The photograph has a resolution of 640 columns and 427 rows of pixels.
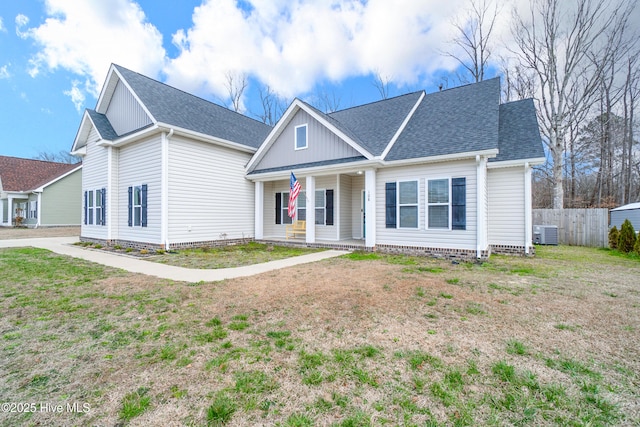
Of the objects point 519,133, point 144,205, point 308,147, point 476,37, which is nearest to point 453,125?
point 519,133

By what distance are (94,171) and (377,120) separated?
1269 centimetres

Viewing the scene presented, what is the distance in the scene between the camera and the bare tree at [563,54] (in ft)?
50.2

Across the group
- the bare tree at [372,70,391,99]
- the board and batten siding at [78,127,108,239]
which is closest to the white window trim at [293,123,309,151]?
the board and batten siding at [78,127,108,239]

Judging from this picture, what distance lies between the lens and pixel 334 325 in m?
3.68

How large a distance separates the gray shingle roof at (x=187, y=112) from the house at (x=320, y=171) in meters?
0.07

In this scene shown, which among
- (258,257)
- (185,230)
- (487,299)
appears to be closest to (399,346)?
(487,299)

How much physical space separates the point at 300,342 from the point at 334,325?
0.61 metres

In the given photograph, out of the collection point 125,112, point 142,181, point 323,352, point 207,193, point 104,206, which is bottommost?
point 323,352

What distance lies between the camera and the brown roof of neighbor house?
78.2 feet

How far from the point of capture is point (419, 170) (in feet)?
30.9

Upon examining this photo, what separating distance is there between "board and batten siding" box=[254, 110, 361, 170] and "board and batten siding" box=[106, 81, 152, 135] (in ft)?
15.4

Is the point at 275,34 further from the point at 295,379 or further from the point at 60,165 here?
the point at 60,165

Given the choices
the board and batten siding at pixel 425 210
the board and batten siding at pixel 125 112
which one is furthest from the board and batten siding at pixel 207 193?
the board and batten siding at pixel 425 210

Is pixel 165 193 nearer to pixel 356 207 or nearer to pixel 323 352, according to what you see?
pixel 356 207
